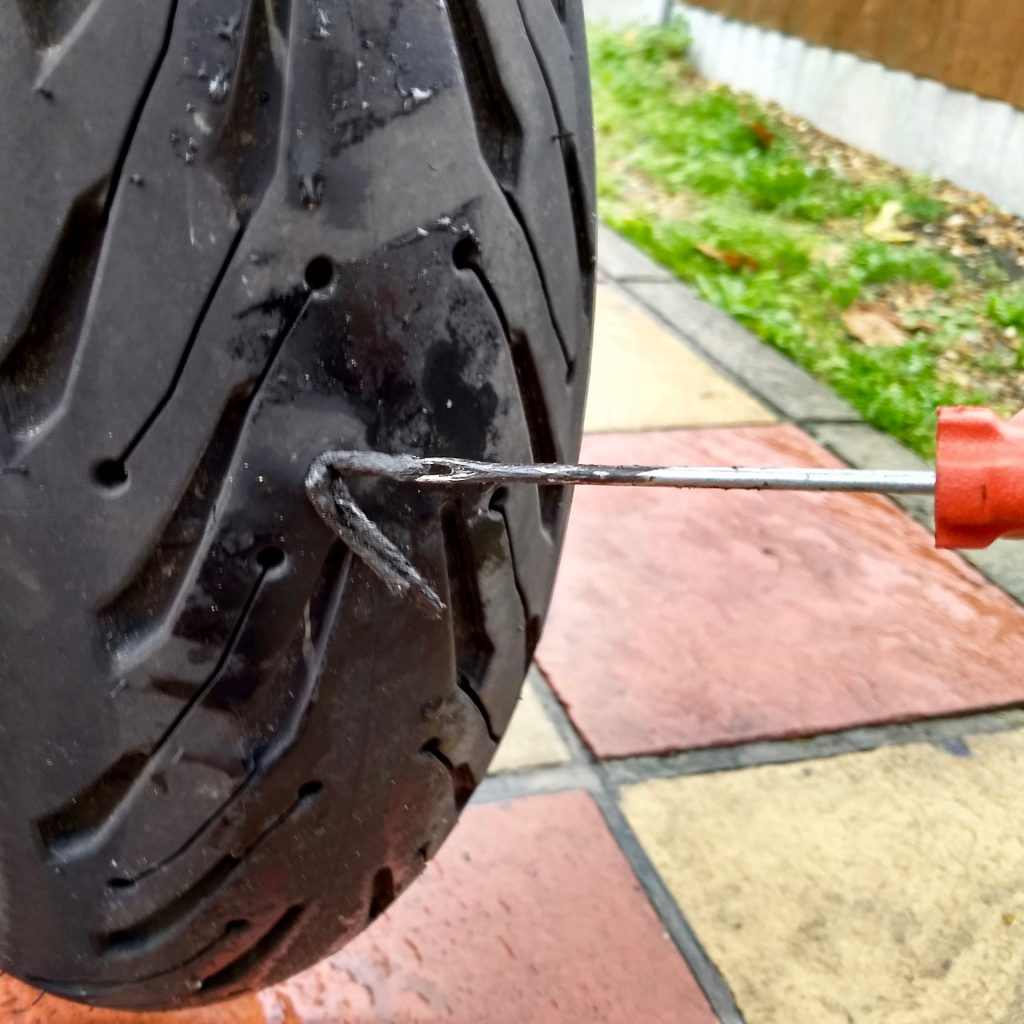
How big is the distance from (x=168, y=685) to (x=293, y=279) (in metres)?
0.20

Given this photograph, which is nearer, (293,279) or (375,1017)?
(293,279)

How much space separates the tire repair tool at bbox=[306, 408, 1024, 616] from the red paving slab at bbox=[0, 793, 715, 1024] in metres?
0.48

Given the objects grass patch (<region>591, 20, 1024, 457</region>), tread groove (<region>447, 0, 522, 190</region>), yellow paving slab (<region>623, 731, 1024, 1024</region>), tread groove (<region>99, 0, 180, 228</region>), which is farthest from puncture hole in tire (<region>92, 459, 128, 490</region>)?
grass patch (<region>591, 20, 1024, 457</region>)

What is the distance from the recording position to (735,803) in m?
1.12

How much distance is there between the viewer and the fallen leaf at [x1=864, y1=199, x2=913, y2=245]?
261 cm

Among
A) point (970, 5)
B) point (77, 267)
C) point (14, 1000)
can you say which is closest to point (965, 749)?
point (14, 1000)

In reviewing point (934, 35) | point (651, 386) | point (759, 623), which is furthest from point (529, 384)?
point (934, 35)

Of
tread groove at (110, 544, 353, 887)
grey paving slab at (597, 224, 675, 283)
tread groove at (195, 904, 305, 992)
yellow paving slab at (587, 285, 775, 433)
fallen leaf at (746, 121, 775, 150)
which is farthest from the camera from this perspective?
fallen leaf at (746, 121, 775, 150)

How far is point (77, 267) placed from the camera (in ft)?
1.56

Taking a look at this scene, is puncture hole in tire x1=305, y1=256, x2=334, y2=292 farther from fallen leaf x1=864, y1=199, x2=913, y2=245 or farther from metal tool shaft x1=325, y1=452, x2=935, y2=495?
fallen leaf x1=864, y1=199, x2=913, y2=245

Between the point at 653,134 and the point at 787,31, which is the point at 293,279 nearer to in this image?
the point at 653,134

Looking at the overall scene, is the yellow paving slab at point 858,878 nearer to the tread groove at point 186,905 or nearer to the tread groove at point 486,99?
the tread groove at point 186,905

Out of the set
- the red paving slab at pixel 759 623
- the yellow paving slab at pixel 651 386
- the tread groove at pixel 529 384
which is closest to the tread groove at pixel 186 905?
the tread groove at pixel 529 384

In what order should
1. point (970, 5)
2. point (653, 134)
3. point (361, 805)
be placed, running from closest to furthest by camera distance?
point (361, 805), point (970, 5), point (653, 134)
